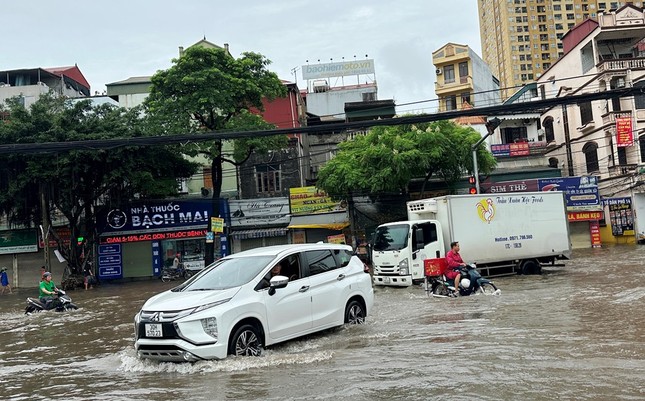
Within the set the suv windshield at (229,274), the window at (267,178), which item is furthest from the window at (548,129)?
the suv windshield at (229,274)

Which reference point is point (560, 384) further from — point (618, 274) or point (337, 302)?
point (618, 274)

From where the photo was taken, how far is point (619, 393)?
5973 mm

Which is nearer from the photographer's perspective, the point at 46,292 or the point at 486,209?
the point at 46,292

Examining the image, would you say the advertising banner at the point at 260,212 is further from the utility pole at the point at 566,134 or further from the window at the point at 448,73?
the window at the point at 448,73

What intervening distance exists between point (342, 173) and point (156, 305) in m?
22.9

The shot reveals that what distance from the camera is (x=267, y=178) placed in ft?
118

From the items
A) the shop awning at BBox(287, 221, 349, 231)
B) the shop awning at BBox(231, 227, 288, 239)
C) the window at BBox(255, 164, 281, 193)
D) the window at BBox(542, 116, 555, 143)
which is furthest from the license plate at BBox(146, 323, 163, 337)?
the window at BBox(542, 116, 555, 143)

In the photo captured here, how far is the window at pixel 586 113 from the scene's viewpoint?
4170 cm

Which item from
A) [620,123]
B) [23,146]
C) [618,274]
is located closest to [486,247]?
[618,274]

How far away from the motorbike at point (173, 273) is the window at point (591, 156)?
30.0 metres

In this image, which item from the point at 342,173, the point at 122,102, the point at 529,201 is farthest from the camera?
the point at 122,102

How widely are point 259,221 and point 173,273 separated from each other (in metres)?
5.88

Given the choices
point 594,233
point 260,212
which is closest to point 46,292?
point 260,212

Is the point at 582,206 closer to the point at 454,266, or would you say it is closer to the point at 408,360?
the point at 454,266
